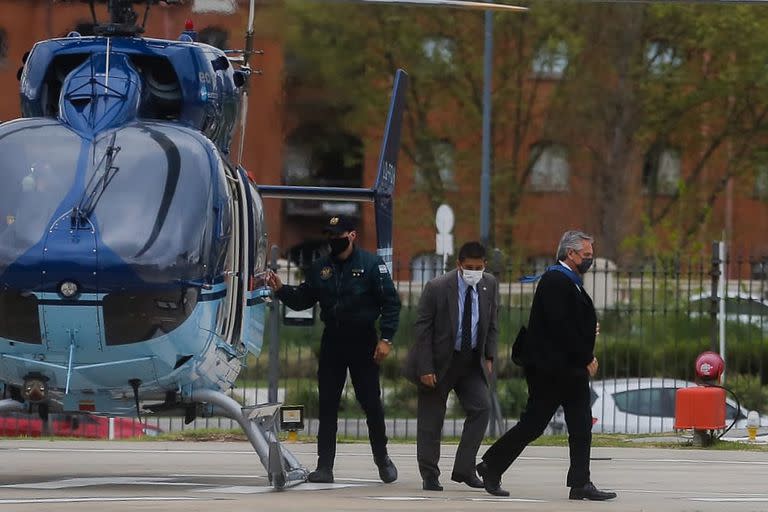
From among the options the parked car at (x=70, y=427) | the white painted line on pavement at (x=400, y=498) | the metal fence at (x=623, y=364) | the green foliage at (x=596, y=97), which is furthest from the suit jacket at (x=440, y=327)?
the green foliage at (x=596, y=97)

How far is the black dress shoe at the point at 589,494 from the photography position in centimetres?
1283

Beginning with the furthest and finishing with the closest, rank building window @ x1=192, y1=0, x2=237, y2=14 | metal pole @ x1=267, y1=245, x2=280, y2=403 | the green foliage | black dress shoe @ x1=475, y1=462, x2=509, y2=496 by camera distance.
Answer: the green foliage, metal pole @ x1=267, y1=245, x2=280, y2=403, building window @ x1=192, y1=0, x2=237, y2=14, black dress shoe @ x1=475, y1=462, x2=509, y2=496

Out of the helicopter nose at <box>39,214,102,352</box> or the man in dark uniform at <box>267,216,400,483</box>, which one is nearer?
the helicopter nose at <box>39,214,102,352</box>

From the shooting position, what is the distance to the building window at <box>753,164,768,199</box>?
44219mm

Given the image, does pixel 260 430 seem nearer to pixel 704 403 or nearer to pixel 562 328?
pixel 562 328

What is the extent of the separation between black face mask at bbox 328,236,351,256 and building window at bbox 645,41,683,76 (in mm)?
29928

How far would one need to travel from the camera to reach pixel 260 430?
1334 cm

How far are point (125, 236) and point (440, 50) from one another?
100.0 feet

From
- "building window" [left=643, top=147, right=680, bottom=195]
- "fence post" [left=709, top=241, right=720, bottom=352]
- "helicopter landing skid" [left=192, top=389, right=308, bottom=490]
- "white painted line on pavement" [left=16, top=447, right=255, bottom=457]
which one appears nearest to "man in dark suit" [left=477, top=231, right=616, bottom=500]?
"helicopter landing skid" [left=192, top=389, right=308, bottom=490]

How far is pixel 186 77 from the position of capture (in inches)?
523

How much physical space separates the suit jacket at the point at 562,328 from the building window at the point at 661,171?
32.1 m

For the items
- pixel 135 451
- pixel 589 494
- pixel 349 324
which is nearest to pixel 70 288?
pixel 349 324

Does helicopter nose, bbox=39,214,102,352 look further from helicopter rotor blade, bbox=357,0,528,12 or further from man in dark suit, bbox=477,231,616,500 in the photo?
helicopter rotor blade, bbox=357,0,528,12

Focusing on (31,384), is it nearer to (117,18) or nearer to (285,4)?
(117,18)
